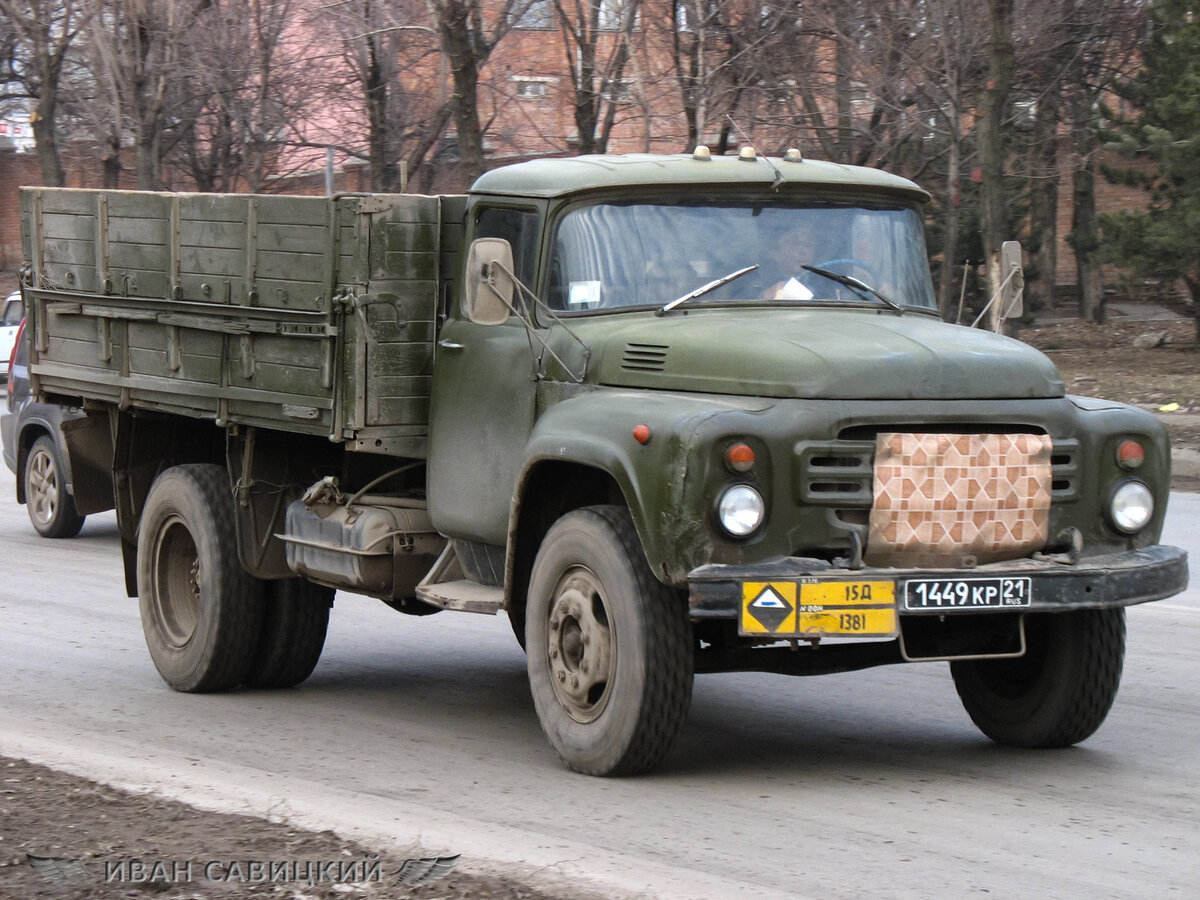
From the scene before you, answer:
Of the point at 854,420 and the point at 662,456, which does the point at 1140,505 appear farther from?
the point at 662,456

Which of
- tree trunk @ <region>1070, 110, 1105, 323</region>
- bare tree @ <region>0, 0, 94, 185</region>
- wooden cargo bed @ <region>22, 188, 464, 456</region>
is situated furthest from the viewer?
bare tree @ <region>0, 0, 94, 185</region>

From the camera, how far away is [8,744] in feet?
22.4

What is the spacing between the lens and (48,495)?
546 inches

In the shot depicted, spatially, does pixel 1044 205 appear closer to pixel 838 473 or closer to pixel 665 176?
pixel 665 176

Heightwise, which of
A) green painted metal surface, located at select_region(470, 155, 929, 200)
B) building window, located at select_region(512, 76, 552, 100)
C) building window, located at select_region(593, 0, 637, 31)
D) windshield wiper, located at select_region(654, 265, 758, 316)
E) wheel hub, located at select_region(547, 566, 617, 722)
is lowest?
wheel hub, located at select_region(547, 566, 617, 722)

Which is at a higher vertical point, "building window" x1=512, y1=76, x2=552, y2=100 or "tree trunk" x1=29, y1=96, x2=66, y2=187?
"building window" x1=512, y1=76, x2=552, y2=100

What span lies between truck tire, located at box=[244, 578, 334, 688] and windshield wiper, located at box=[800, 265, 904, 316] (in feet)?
9.31

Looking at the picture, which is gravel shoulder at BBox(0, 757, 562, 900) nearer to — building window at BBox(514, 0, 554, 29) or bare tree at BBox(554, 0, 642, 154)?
bare tree at BBox(554, 0, 642, 154)

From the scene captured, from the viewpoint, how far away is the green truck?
5684mm

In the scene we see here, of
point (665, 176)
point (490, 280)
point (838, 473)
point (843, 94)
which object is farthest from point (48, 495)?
point (843, 94)

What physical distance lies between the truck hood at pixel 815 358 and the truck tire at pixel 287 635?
2.47 m

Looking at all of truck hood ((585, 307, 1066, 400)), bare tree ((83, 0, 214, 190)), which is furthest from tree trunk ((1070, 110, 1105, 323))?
truck hood ((585, 307, 1066, 400))

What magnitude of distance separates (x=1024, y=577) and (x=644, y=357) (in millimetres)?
1481

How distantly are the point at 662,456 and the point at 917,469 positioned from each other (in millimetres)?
826
